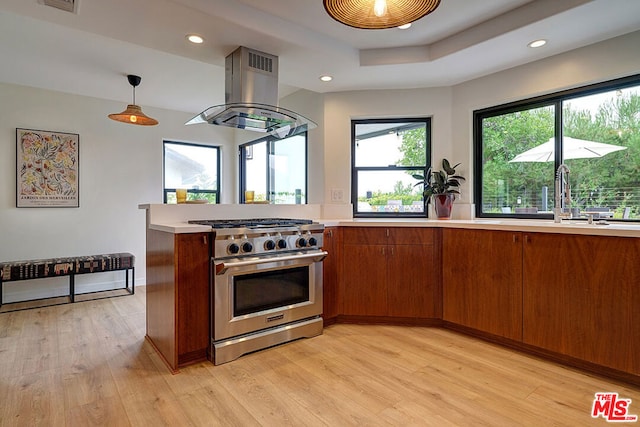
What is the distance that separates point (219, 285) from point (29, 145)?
335 centimetres

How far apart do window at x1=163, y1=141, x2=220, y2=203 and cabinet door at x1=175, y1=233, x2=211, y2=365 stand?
3040 millimetres

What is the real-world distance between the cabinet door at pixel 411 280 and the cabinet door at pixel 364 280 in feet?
0.20

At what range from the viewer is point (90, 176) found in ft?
14.0

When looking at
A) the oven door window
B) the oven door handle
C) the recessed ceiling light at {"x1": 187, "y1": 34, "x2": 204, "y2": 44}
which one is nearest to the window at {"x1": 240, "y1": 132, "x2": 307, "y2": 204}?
the oven door handle

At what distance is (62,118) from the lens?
4098 millimetres

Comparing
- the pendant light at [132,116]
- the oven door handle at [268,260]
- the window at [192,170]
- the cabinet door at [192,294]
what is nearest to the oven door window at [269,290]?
the oven door handle at [268,260]

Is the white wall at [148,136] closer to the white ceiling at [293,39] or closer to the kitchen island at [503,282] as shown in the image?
the white ceiling at [293,39]

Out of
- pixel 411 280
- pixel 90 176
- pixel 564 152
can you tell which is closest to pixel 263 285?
pixel 411 280

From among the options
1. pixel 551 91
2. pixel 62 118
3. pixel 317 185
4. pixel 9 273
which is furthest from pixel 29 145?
pixel 551 91

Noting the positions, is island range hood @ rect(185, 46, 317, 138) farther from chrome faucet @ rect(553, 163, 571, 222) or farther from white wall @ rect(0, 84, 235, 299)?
white wall @ rect(0, 84, 235, 299)

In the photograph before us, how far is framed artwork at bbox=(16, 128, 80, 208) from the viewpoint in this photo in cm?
388

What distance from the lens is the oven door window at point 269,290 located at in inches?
95.3

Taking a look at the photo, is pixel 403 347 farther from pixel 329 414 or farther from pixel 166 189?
pixel 166 189

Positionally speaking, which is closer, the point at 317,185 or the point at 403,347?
the point at 403,347
